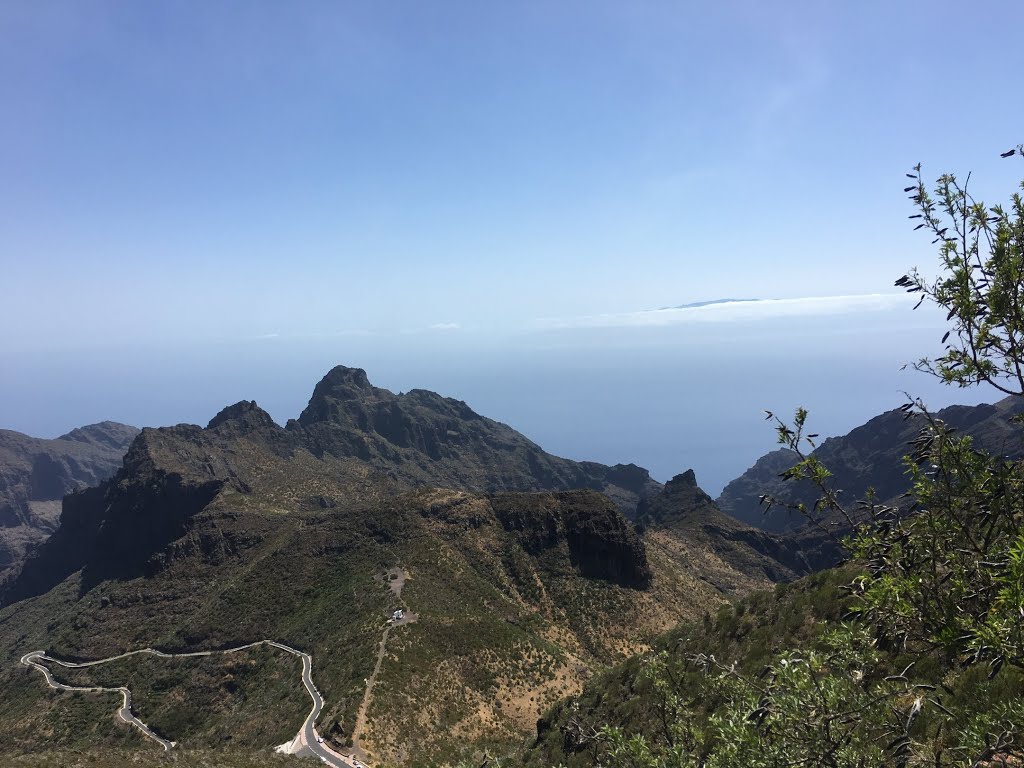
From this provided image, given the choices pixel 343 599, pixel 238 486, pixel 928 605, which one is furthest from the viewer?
pixel 238 486

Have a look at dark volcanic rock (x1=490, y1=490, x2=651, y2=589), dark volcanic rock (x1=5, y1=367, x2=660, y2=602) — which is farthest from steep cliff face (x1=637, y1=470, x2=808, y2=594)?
dark volcanic rock (x1=5, y1=367, x2=660, y2=602)

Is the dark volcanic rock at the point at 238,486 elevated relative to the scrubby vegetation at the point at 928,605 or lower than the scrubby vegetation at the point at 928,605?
lower

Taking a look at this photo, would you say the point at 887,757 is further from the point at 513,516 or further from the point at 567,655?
the point at 513,516

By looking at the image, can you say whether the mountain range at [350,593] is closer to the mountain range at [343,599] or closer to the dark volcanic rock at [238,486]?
the mountain range at [343,599]

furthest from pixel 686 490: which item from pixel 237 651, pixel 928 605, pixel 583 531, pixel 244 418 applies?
pixel 928 605

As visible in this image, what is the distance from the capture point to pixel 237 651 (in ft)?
196

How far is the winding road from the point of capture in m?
41.1

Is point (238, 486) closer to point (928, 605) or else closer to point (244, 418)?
point (244, 418)

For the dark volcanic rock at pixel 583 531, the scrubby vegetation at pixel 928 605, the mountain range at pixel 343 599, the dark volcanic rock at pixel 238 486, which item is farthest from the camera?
the dark volcanic rock at pixel 238 486

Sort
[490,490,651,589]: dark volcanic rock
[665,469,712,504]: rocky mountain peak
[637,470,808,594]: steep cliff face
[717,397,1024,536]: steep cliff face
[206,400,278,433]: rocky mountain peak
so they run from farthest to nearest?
[665,469,712,504]: rocky mountain peak
[206,400,278,433]: rocky mountain peak
[717,397,1024,536]: steep cliff face
[637,470,808,594]: steep cliff face
[490,490,651,589]: dark volcanic rock

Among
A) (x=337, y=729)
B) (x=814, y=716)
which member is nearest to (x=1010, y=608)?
(x=814, y=716)

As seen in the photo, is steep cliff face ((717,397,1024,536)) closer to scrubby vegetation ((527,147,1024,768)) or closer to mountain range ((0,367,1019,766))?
mountain range ((0,367,1019,766))

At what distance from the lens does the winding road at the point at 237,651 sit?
41.1m

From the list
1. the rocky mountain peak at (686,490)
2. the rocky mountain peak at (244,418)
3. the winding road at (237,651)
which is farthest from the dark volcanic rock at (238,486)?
the rocky mountain peak at (686,490)
